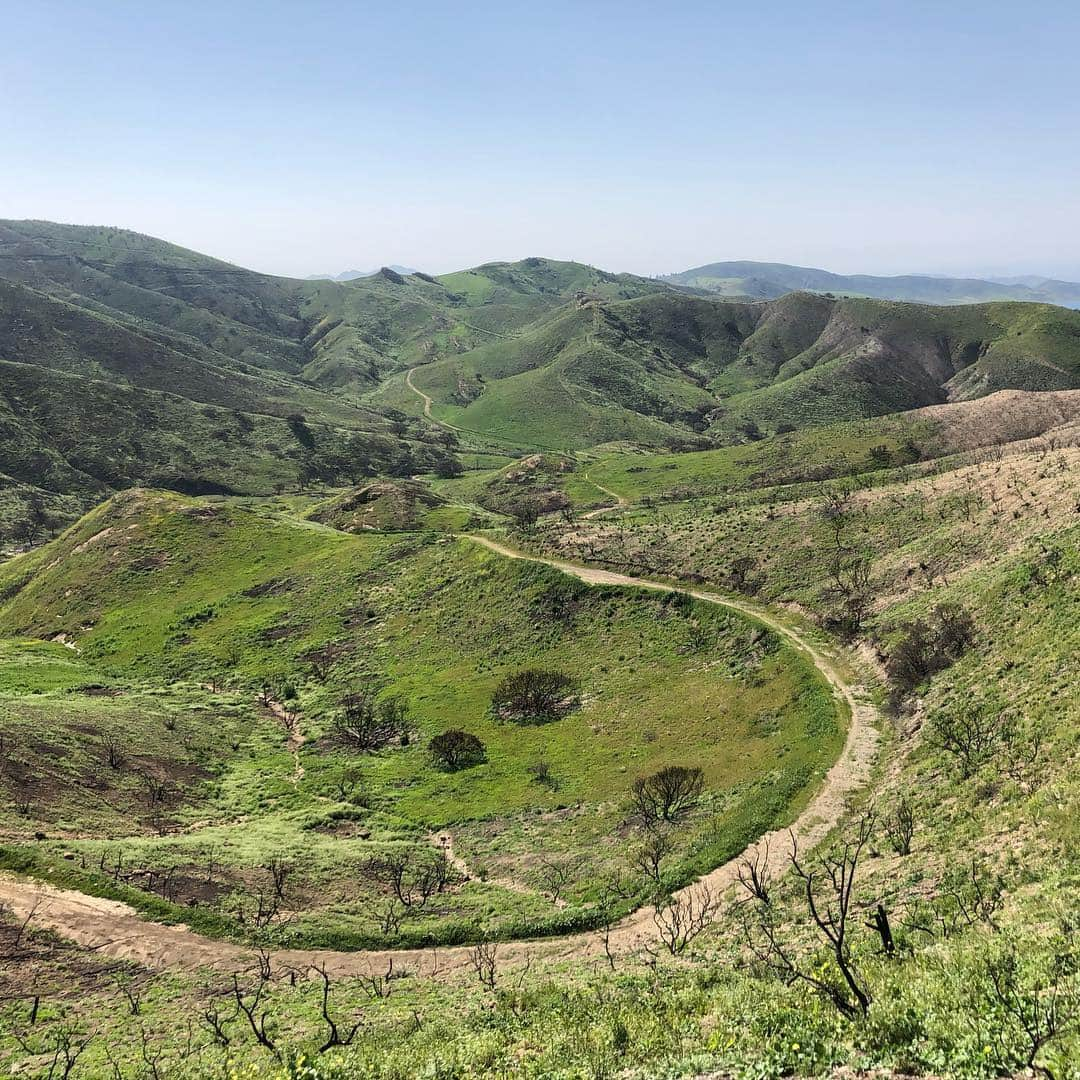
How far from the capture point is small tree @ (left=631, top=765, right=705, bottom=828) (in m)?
43.6

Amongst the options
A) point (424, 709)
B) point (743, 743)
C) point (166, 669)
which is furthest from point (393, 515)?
point (743, 743)

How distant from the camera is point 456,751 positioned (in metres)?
59.3

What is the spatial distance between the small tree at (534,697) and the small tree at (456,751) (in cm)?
573

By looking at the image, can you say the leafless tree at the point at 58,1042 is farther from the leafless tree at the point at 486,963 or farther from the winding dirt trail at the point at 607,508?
the winding dirt trail at the point at 607,508

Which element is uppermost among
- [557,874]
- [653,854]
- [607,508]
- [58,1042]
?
[58,1042]

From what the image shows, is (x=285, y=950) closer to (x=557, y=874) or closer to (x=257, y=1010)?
(x=257, y=1010)

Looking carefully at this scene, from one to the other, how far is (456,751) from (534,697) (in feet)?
32.8

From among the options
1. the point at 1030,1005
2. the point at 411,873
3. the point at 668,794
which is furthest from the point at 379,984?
the point at 1030,1005

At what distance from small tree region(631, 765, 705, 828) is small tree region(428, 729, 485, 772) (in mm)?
17001

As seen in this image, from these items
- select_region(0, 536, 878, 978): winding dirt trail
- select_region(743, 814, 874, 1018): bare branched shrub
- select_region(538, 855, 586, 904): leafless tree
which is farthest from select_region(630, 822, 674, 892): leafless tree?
select_region(743, 814, 874, 1018): bare branched shrub

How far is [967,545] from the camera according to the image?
6253 cm

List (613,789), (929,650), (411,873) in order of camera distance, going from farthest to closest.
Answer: (613,789) → (929,650) → (411,873)

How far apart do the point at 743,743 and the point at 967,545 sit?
32119mm

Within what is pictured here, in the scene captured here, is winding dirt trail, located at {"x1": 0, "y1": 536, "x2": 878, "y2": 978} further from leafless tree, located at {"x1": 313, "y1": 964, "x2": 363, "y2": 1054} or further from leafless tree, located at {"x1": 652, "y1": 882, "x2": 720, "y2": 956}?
leafless tree, located at {"x1": 313, "y1": 964, "x2": 363, "y2": 1054}
